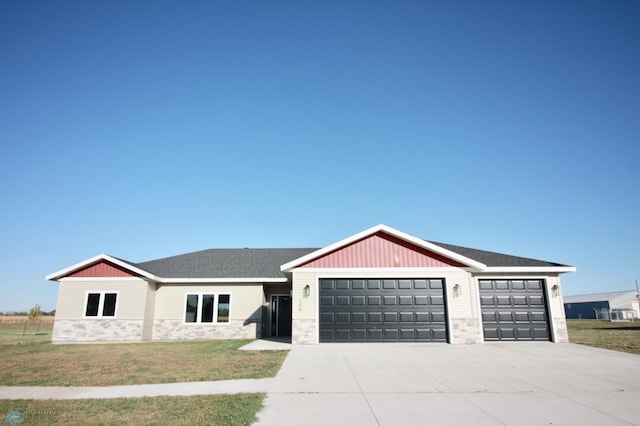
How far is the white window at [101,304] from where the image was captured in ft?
64.5

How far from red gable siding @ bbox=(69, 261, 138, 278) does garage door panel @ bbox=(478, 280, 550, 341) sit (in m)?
18.0

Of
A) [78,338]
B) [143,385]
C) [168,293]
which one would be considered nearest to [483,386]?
[143,385]

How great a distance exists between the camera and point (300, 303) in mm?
16438

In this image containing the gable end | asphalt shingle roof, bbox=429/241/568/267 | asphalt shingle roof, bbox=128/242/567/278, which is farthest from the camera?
the gable end

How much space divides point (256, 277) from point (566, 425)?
55.5ft

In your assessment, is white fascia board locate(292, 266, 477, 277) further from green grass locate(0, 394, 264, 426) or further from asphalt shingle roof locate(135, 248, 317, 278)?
green grass locate(0, 394, 264, 426)

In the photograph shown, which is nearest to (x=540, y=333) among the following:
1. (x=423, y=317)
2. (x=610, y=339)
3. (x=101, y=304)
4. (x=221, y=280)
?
(x=610, y=339)

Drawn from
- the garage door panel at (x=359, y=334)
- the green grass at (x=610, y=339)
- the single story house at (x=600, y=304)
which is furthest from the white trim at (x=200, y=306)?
the single story house at (x=600, y=304)

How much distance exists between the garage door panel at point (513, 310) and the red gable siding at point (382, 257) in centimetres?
217

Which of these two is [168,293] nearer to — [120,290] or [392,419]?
[120,290]

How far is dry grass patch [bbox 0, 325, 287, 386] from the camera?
8930mm

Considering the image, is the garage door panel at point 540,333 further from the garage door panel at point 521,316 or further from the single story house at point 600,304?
the single story house at point 600,304

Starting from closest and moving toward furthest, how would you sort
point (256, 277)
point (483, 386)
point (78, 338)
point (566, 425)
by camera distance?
point (566, 425)
point (483, 386)
point (78, 338)
point (256, 277)

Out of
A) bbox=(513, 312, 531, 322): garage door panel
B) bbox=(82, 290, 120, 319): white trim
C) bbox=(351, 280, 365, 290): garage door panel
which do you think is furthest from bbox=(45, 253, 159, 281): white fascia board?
bbox=(513, 312, 531, 322): garage door panel
